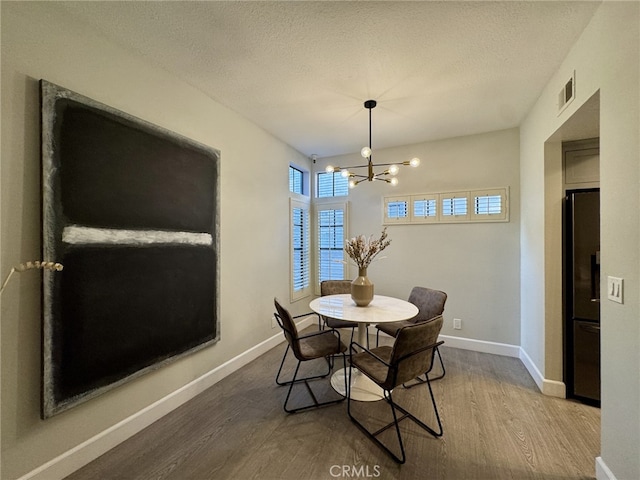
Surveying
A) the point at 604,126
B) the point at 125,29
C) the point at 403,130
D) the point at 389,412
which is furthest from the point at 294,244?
the point at 604,126

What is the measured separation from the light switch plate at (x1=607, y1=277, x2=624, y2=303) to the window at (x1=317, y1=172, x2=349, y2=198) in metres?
3.24

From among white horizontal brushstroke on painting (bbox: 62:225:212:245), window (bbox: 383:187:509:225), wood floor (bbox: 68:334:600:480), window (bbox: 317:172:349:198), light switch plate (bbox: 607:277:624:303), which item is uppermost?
window (bbox: 317:172:349:198)

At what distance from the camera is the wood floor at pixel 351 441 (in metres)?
1.66

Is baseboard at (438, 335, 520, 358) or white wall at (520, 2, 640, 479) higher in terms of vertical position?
white wall at (520, 2, 640, 479)

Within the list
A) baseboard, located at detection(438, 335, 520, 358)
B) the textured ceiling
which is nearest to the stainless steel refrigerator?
baseboard, located at detection(438, 335, 520, 358)

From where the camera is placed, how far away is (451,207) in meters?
3.62

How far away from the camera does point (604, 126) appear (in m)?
1.54

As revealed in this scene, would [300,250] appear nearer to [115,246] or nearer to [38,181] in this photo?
[115,246]

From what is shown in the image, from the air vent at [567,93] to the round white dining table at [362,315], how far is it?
1989mm

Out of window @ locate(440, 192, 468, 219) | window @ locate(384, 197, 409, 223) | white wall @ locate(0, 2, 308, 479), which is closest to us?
white wall @ locate(0, 2, 308, 479)

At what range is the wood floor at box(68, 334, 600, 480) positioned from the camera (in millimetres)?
1663

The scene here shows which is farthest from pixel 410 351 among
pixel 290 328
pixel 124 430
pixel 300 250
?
pixel 300 250

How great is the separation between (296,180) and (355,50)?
260 centimetres

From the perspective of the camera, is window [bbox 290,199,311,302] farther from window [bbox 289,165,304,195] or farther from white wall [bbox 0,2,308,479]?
white wall [bbox 0,2,308,479]
